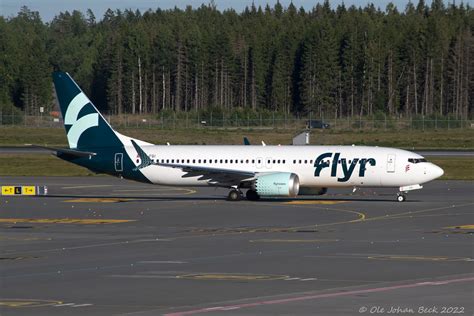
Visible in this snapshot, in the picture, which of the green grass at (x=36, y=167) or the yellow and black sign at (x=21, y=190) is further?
the green grass at (x=36, y=167)

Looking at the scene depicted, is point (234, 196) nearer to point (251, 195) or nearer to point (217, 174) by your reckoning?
point (251, 195)

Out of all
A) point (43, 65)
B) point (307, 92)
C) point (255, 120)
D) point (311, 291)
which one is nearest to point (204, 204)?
point (311, 291)

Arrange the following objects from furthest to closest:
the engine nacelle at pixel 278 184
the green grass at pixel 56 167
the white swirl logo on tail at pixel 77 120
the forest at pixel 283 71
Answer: the forest at pixel 283 71, the green grass at pixel 56 167, the white swirl logo on tail at pixel 77 120, the engine nacelle at pixel 278 184

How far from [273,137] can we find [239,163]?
5371cm

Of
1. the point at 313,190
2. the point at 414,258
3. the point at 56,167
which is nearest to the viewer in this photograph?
the point at 414,258

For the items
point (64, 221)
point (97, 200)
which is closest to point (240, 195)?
point (97, 200)

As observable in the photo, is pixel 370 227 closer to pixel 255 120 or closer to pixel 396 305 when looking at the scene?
pixel 396 305

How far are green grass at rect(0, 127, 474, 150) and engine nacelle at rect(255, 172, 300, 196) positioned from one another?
47636mm

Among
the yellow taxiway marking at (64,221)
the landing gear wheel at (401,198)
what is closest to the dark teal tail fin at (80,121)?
the yellow taxiway marking at (64,221)

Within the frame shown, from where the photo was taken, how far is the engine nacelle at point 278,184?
5244cm

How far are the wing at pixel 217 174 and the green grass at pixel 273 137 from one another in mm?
46636

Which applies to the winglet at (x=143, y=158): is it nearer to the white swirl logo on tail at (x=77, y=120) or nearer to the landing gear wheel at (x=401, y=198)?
the white swirl logo on tail at (x=77, y=120)

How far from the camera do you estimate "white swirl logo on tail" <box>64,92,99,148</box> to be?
187 ft

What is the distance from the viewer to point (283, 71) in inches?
6841
